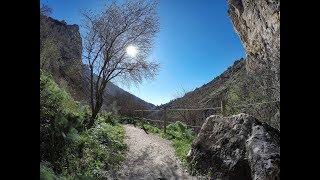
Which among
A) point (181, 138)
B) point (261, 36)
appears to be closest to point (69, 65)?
point (181, 138)

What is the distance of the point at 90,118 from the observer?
15188 mm

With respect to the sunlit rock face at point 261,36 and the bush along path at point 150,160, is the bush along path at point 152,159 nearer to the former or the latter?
the bush along path at point 150,160

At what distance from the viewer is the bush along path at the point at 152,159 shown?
9602mm

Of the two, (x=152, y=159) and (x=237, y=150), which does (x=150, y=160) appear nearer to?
(x=152, y=159)

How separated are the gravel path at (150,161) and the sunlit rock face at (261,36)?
4025 millimetres

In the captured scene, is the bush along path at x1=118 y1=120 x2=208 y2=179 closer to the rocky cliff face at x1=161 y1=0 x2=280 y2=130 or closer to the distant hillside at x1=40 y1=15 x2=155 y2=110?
the rocky cliff face at x1=161 y1=0 x2=280 y2=130

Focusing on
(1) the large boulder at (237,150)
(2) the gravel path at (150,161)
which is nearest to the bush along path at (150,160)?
(2) the gravel path at (150,161)

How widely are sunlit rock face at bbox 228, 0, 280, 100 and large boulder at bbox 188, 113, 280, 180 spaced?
2.72 m

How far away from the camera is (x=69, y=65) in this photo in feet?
63.1

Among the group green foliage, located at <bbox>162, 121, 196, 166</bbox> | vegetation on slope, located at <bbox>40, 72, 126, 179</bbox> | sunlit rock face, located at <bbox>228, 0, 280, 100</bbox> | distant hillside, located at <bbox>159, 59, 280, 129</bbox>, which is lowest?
vegetation on slope, located at <bbox>40, 72, 126, 179</bbox>

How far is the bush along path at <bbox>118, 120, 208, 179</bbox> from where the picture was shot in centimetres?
960

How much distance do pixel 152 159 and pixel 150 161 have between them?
26 centimetres

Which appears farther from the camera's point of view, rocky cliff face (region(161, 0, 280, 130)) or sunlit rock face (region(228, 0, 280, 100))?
sunlit rock face (region(228, 0, 280, 100))

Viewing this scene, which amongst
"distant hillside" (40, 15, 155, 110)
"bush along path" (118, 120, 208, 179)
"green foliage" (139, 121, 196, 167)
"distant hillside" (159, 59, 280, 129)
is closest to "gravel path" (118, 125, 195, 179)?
"bush along path" (118, 120, 208, 179)
